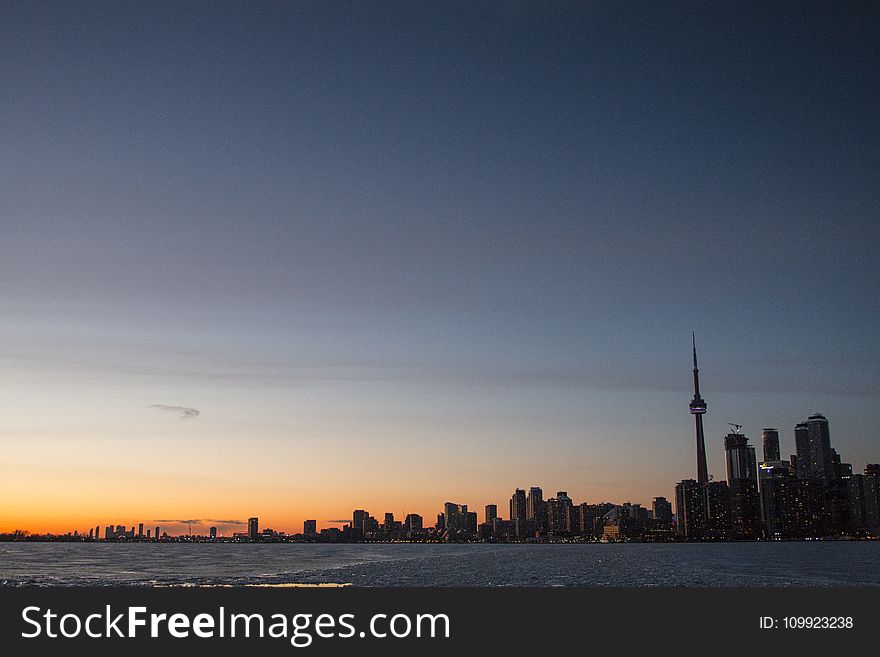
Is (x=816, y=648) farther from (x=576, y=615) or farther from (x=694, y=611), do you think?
(x=576, y=615)

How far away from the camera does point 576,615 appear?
931 inches

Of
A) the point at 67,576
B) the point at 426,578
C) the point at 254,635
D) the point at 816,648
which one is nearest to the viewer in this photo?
the point at 254,635

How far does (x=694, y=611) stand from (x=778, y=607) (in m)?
2.14

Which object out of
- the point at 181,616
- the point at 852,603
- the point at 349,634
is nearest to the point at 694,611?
the point at 852,603

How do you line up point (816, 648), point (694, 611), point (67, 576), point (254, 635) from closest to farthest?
point (254, 635) < point (816, 648) < point (694, 611) < point (67, 576)

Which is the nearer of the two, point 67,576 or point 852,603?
point 852,603

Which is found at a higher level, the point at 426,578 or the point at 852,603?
the point at 852,603

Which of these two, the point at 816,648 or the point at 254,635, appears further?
the point at 816,648

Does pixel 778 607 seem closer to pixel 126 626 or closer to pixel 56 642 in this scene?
pixel 126 626

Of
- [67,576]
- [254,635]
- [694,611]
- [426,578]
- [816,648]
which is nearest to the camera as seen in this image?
[254,635]

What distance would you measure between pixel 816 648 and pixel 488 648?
8.19 metres

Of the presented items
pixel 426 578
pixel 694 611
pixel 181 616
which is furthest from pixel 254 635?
pixel 426 578

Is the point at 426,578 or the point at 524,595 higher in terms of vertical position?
the point at 524,595

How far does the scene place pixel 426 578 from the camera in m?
95.7
